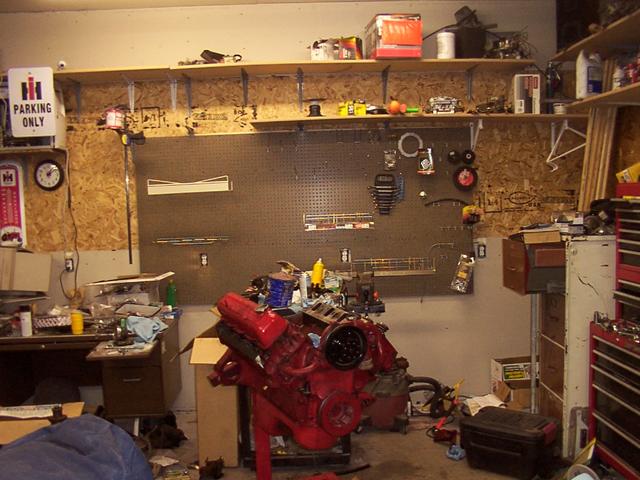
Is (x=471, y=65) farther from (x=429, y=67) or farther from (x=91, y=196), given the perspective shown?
(x=91, y=196)

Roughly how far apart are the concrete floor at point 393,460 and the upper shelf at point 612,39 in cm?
241

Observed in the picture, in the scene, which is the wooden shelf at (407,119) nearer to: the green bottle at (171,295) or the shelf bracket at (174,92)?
the shelf bracket at (174,92)

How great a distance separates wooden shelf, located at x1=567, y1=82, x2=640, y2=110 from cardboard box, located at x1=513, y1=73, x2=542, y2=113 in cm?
42

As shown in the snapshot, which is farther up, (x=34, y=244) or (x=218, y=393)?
(x=34, y=244)

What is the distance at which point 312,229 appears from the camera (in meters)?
3.67

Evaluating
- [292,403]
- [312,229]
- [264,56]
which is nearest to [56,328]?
[312,229]

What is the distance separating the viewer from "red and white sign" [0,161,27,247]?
3.66 m

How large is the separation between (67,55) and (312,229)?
6.82 ft

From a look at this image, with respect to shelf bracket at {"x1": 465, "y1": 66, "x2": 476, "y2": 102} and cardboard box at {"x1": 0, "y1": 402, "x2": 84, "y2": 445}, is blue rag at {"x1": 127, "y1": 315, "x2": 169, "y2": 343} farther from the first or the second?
shelf bracket at {"x1": 465, "y1": 66, "x2": 476, "y2": 102}

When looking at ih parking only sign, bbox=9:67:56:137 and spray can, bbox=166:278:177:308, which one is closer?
ih parking only sign, bbox=9:67:56:137

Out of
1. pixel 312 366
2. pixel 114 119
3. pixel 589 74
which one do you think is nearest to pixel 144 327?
pixel 114 119

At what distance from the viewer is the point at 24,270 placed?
3.36 metres

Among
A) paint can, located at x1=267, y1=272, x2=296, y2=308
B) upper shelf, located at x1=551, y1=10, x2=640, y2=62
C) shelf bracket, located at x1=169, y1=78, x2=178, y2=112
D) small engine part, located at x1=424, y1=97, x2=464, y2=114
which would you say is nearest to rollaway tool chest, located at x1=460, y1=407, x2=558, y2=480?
paint can, located at x1=267, y1=272, x2=296, y2=308

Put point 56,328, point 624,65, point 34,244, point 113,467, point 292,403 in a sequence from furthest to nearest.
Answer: point 34,244 → point 56,328 → point 624,65 → point 292,403 → point 113,467
